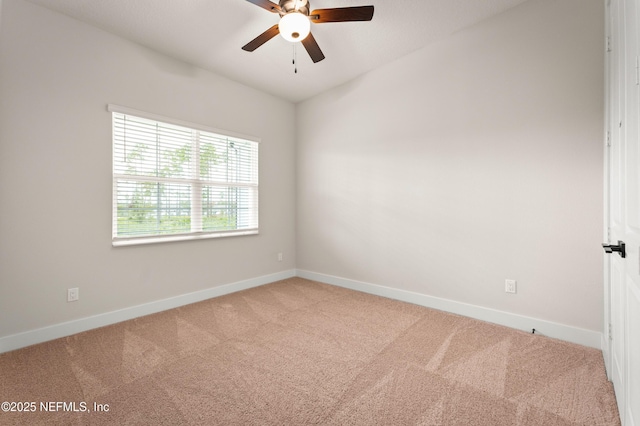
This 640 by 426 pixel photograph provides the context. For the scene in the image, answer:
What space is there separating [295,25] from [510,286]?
282 cm

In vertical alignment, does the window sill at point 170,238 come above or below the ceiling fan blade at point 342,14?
below

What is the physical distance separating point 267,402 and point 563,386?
179cm

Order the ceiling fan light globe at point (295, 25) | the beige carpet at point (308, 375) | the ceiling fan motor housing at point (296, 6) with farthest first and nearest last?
the ceiling fan motor housing at point (296, 6) → the ceiling fan light globe at point (295, 25) → the beige carpet at point (308, 375)

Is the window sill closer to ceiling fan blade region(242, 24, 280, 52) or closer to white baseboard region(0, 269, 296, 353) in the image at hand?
white baseboard region(0, 269, 296, 353)

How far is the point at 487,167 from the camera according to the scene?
2.73 m

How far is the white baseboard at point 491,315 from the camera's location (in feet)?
7.45

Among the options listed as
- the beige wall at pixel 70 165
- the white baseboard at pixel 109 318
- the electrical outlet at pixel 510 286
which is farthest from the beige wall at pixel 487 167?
the beige wall at pixel 70 165

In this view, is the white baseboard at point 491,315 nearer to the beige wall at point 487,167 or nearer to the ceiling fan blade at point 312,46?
the beige wall at point 487,167

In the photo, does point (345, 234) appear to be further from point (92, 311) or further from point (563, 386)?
point (92, 311)

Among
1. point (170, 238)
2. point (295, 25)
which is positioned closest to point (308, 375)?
point (170, 238)

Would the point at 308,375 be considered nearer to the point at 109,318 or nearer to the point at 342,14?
the point at 109,318

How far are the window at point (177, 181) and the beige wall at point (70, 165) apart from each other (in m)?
0.12

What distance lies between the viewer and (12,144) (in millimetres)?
2229

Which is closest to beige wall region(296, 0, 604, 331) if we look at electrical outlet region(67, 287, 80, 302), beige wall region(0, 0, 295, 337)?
beige wall region(0, 0, 295, 337)
